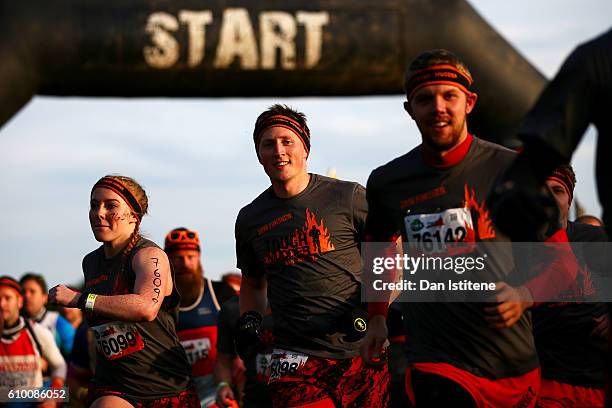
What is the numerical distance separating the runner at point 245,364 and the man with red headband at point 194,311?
0.48 m

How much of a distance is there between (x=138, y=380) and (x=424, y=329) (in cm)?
232

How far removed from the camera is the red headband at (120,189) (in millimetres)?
6848

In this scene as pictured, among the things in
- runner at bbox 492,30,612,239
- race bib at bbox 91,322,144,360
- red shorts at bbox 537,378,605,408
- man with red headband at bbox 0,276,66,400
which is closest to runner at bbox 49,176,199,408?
race bib at bbox 91,322,144,360

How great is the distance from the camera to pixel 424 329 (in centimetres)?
499

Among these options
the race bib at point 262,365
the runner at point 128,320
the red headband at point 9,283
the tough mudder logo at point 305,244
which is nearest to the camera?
the tough mudder logo at point 305,244

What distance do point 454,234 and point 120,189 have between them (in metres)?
2.70

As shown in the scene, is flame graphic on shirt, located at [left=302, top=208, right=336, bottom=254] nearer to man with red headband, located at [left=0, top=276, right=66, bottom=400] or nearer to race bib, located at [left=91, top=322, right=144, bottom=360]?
race bib, located at [left=91, top=322, right=144, bottom=360]

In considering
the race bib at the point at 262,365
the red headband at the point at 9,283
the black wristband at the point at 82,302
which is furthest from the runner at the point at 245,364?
the red headband at the point at 9,283

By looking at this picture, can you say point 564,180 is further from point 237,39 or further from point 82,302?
point 237,39

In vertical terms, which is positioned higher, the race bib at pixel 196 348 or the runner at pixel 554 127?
the race bib at pixel 196 348

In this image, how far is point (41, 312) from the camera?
1338 centimetres

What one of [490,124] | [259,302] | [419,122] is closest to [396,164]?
[419,122]


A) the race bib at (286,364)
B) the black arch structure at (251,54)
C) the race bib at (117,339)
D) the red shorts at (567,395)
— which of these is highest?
the black arch structure at (251,54)

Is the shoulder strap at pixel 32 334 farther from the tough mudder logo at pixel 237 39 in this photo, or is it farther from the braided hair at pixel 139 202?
the braided hair at pixel 139 202
